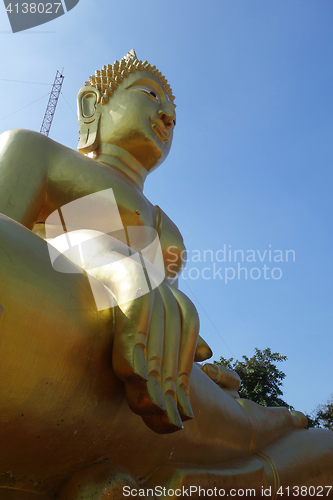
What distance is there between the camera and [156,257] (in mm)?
3527

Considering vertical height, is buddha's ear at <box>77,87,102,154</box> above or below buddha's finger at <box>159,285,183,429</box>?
above

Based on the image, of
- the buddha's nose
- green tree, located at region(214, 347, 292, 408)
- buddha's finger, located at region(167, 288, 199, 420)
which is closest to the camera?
buddha's finger, located at region(167, 288, 199, 420)

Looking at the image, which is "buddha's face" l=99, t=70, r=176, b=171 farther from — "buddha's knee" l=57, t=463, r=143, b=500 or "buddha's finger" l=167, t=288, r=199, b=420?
"buddha's knee" l=57, t=463, r=143, b=500

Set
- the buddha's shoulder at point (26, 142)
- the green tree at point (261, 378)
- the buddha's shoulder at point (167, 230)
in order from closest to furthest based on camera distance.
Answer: the buddha's shoulder at point (26, 142), the buddha's shoulder at point (167, 230), the green tree at point (261, 378)

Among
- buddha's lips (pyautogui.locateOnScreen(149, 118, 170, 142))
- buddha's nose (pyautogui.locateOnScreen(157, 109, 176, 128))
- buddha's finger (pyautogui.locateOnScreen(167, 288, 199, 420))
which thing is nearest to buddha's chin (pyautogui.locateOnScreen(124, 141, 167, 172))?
buddha's lips (pyautogui.locateOnScreen(149, 118, 170, 142))

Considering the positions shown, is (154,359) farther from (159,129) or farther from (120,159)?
(159,129)

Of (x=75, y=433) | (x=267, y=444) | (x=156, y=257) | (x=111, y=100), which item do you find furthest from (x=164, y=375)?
(x=111, y=100)

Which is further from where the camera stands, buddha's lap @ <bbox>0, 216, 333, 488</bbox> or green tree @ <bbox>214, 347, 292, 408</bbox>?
green tree @ <bbox>214, 347, 292, 408</bbox>

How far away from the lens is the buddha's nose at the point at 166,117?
3.86m

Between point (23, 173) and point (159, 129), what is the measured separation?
1474mm

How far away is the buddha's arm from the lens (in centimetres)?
260

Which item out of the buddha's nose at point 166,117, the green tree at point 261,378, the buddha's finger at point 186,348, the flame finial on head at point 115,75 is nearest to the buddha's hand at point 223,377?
the buddha's finger at point 186,348

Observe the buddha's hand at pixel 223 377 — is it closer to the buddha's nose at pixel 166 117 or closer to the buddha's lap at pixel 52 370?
the buddha's lap at pixel 52 370

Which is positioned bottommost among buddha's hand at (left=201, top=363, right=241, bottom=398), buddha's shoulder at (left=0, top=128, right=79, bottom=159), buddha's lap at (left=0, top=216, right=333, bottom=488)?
buddha's lap at (left=0, top=216, right=333, bottom=488)
